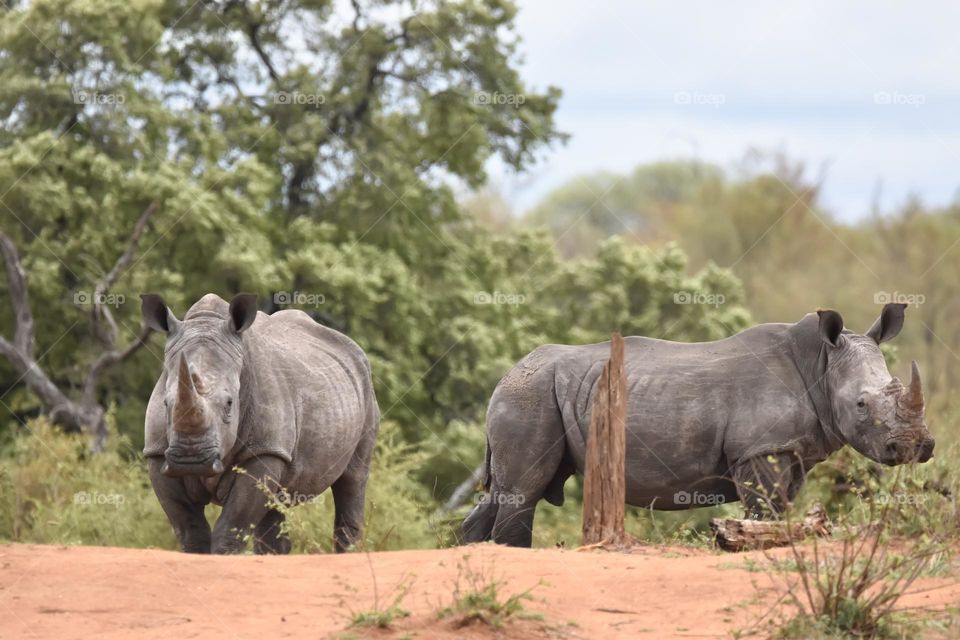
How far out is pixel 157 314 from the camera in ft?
35.5

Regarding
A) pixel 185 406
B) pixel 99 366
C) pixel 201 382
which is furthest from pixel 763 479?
pixel 99 366

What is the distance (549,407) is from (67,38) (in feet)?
41.5

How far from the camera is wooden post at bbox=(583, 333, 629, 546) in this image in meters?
10.3

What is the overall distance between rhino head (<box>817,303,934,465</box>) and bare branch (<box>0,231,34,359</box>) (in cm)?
1228

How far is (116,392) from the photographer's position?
71.7 feet

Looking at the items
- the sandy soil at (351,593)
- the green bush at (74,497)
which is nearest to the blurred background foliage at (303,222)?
the green bush at (74,497)

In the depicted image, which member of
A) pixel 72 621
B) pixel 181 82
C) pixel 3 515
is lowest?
pixel 3 515

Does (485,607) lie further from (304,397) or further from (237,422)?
(304,397)

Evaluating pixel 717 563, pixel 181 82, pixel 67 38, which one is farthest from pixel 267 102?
pixel 717 563

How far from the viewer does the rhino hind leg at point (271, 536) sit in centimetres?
1134

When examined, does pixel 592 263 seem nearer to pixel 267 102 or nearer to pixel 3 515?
pixel 267 102

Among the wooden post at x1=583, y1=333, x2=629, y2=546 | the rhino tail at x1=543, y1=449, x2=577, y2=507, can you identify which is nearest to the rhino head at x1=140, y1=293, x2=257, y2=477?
the wooden post at x1=583, y1=333, x2=629, y2=546

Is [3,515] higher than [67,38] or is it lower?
lower

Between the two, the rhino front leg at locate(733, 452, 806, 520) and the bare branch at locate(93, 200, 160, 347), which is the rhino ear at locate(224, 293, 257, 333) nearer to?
the rhino front leg at locate(733, 452, 806, 520)
